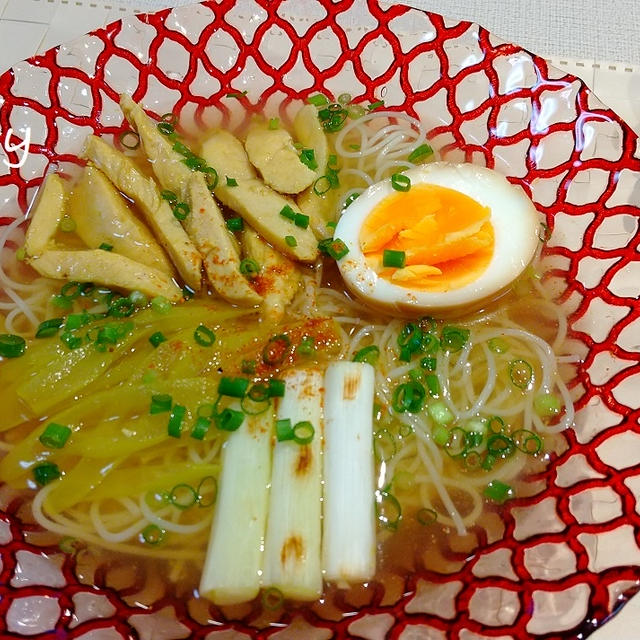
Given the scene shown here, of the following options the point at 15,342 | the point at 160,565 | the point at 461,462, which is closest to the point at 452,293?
the point at 461,462

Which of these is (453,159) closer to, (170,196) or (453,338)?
(453,338)

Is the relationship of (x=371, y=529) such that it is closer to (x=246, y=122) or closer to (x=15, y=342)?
(x=15, y=342)

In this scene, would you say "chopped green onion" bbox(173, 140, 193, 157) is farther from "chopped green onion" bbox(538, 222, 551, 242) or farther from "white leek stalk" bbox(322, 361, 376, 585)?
"chopped green onion" bbox(538, 222, 551, 242)

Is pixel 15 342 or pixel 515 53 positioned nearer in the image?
pixel 15 342

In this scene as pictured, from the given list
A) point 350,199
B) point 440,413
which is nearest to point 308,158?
point 350,199

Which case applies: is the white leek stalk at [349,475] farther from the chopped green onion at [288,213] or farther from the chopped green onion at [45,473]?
the chopped green onion at [45,473]

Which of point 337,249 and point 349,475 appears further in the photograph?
point 337,249
